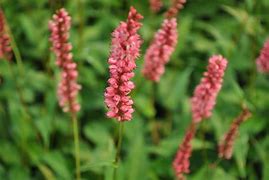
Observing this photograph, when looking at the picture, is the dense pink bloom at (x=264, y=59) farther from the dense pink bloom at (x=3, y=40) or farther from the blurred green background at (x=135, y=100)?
the dense pink bloom at (x=3, y=40)

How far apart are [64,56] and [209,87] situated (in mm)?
1002

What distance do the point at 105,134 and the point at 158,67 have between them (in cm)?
121

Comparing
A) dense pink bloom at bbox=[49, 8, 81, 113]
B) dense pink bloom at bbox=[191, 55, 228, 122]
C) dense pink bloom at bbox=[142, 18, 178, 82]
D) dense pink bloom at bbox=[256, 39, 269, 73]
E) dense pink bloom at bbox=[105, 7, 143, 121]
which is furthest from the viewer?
dense pink bloom at bbox=[256, 39, 269, 73]

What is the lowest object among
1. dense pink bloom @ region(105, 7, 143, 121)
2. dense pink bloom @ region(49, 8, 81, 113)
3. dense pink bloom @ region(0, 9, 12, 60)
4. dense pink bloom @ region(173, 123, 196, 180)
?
dense pink bloom @ region(173, 123, 196, 180)

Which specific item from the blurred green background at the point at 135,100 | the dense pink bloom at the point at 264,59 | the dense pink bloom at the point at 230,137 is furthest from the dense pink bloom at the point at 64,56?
the dense pink bloom at the point at 264,59

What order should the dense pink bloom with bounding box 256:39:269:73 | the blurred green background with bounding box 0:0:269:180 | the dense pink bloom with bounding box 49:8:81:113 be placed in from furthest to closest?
the blurred green background with bounding box 0:0:269:180 < the dense pink bloom with bounding box 256:39:269:73 < the dense pink bloom with bounding box 49:8:81:113

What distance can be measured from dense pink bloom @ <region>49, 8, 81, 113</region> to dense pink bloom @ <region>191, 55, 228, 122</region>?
34.4 inches

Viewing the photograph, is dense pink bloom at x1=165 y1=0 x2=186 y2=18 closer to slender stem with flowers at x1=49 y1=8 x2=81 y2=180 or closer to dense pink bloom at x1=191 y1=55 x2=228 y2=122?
dense pink bloom at x1=191 y1=55 x2=228 y2=122

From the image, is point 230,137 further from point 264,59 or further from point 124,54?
point 124,54

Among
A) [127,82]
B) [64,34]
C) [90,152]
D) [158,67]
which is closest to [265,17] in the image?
[158,67]

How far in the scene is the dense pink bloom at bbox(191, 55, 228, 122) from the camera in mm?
3002

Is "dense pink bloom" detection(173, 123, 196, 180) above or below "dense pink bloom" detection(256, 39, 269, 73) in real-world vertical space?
below

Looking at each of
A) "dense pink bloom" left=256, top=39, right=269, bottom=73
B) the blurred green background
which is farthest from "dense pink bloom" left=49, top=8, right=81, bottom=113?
"dense pink bloom" left=256, top=39, right=269, bottom=73

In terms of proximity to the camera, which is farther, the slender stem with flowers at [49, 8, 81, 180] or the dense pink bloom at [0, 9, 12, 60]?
the dense pink bloom at [0, 9, 12, 60]
